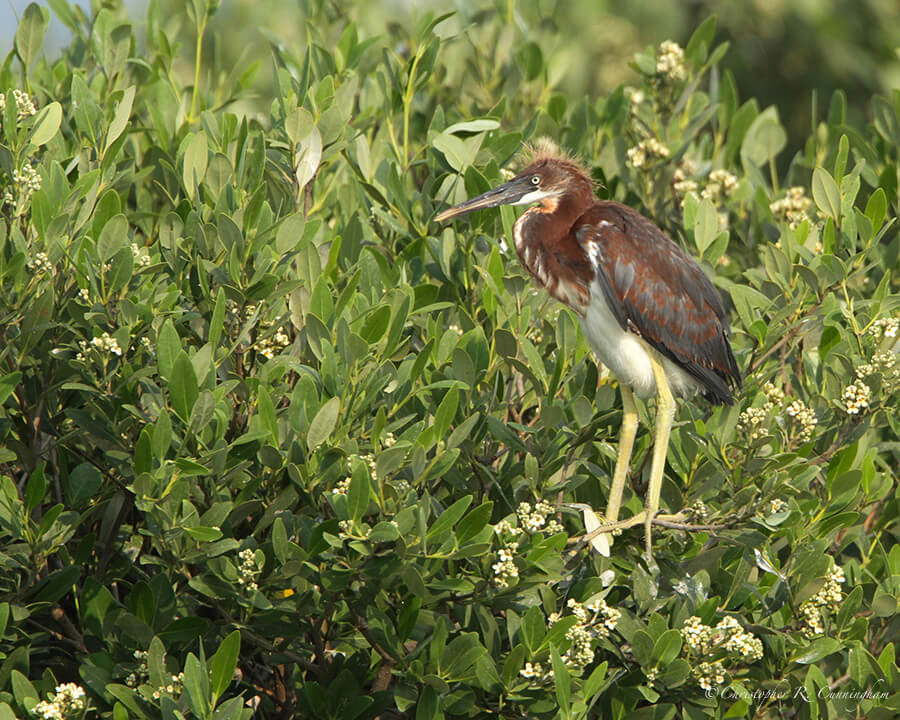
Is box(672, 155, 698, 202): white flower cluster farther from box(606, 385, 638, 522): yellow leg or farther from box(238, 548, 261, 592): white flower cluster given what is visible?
box(238, 548, 261, 592): white flower cluster

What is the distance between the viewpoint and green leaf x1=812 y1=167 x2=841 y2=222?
519 cm

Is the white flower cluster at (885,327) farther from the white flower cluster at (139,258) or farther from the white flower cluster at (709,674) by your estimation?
the white flower cluster at (139,258)

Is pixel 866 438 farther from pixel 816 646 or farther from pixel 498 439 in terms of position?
pixel 498 439

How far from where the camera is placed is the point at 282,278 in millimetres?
4398

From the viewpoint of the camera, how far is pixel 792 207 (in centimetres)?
616

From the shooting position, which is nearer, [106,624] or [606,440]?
[106,624]

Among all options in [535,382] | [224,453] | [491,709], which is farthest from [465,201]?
[491,709]

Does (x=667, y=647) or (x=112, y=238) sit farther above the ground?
(x=112, y=238)

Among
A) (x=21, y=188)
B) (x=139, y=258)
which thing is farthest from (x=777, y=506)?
(x=21, y=188)

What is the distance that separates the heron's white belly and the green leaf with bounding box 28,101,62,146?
2504 mm

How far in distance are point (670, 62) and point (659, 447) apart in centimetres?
282

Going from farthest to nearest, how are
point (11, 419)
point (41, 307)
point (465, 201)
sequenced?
point (465, 201) → point (11, 419) → point (41, 307)

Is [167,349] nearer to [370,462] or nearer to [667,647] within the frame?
[370,462]

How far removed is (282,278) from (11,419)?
1163 mm
